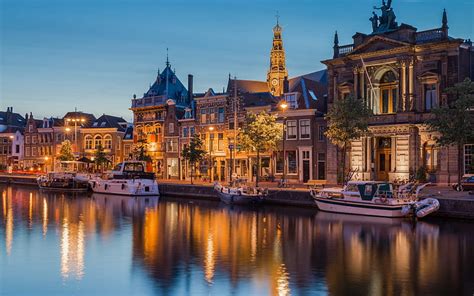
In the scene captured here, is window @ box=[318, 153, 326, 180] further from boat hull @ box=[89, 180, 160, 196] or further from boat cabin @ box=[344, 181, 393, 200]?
boat cabin @ box=[344, 181, 393, 200]

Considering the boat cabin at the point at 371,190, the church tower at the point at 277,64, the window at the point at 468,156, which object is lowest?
the boat cabin at the point at 371,190

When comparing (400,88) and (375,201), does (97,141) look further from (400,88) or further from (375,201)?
(375,201)

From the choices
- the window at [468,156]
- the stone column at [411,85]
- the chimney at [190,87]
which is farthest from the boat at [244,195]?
the chimney at [190,87]

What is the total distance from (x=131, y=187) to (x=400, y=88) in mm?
→ 29323

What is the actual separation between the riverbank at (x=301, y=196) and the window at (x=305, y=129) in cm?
1203

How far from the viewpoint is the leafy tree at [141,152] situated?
77.6 m

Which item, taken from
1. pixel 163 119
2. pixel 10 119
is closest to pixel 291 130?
pixel 163 119

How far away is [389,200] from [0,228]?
2561 cm

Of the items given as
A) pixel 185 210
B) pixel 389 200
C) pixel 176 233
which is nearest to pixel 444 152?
pixel 389 200

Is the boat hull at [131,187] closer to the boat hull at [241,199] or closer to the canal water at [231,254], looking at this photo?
the boat hull at [241,199]

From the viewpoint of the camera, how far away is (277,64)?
112 meters

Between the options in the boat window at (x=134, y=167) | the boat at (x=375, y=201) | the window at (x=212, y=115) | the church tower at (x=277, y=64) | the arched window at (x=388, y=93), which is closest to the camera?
the boat at (x=375, y=201)

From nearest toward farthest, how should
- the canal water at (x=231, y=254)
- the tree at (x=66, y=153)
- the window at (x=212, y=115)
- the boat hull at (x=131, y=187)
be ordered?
the canal water at (x=231, y=254)
the boat hull at (x=131, y=187)
the window at (x=212, y=115)
the tree at (x=66, y=153)

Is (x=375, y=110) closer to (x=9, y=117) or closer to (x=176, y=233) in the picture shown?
(x=176, y=233)
